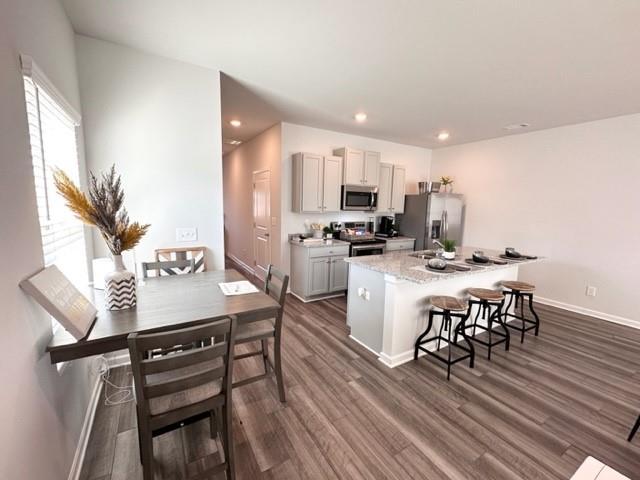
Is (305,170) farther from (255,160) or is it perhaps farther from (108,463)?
(108,463)

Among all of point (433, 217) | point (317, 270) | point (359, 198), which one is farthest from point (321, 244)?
point (433, 217)

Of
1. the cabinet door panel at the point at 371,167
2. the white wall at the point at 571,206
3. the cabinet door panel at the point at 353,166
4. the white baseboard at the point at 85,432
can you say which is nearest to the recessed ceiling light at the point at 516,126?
the white wall at the point at 571,206

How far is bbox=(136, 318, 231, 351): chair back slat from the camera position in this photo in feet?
3.63

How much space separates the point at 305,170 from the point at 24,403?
3.72 meters

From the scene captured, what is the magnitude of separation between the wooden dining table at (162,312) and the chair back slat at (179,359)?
0.81 ft

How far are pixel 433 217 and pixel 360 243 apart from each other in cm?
159

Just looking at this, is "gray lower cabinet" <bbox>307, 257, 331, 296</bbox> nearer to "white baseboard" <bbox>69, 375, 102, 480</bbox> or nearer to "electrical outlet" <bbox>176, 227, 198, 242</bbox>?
"electrical outlet" <bbox>176, 227, 198, 242</bbox>

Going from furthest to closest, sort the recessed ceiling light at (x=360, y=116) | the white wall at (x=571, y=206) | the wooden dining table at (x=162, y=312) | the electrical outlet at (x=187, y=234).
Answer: the recessed ceiling light at (x=360, y=116) → the white wall at (x=571, y=206) → the electrical outlet at (x=187, y=234) → the wooden dining table at (x=162, y=312)

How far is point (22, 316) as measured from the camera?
3.47ft

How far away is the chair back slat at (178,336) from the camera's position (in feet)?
3.63

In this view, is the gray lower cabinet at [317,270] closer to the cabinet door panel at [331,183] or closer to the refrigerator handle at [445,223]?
the cabinet door panel at [331,183]

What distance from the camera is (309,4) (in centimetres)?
174

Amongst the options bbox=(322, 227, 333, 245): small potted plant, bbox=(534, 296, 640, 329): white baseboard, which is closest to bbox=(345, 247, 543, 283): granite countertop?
bbox=(322, 227, 333, 245): small potted plant

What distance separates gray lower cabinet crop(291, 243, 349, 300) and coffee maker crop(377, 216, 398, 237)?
1.24 metres
